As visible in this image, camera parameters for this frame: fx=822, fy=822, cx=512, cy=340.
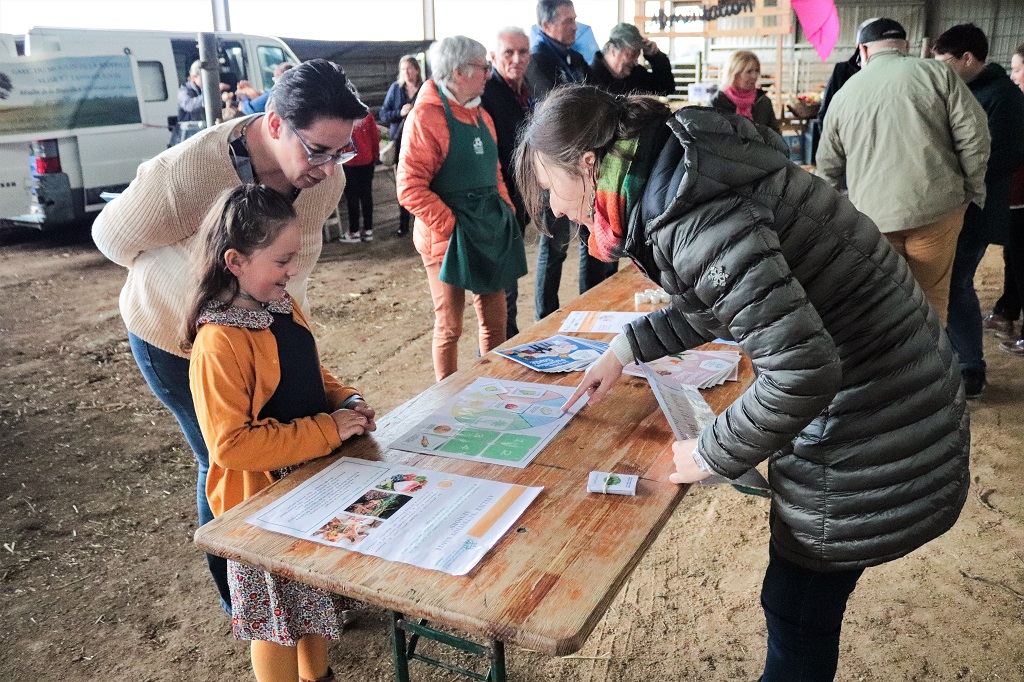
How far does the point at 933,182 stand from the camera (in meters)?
3.15

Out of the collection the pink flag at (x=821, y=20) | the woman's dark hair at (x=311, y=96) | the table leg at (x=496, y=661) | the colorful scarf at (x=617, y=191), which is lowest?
the table leg at (x=496, y=661)

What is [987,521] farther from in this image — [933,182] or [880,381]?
[880,381]

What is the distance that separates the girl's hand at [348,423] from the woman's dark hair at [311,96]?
23.2 inches

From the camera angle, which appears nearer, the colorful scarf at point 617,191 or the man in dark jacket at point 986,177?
the colorful scarf at point 617,191

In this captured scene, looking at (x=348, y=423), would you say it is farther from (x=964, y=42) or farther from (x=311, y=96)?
(x=964, y=42)

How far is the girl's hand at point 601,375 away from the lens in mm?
1722

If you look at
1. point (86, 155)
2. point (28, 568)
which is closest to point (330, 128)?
point (28, 568)

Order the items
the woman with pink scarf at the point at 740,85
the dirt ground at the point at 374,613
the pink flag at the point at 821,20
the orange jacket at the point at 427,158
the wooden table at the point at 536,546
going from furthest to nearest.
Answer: the pink flag at the point at 821,20
the woman with pink scarf at the point at 740,85
the orange jacket at the point at 427,158
the dirt ground at the point at 374,613
the wooden table at the point at 536,546

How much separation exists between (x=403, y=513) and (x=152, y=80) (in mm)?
7336

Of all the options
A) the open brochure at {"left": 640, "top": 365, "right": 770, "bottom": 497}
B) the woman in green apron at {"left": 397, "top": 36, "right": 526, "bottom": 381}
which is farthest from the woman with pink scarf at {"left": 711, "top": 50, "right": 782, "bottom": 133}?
the open brochure at {"left": 640, "top": 365, "right": 770, "bottom": 497}

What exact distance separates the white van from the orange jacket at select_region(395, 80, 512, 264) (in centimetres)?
492

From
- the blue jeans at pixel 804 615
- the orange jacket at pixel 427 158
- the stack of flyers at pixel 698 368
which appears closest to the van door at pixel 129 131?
the orange jacket at pixel 427 158

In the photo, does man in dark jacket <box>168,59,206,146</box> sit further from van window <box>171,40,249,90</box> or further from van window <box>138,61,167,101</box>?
van window <box>171,40,249,90</box>

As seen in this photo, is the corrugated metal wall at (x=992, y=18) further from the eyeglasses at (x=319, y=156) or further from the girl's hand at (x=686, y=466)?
the girl's hand at (x=686, y=466)
